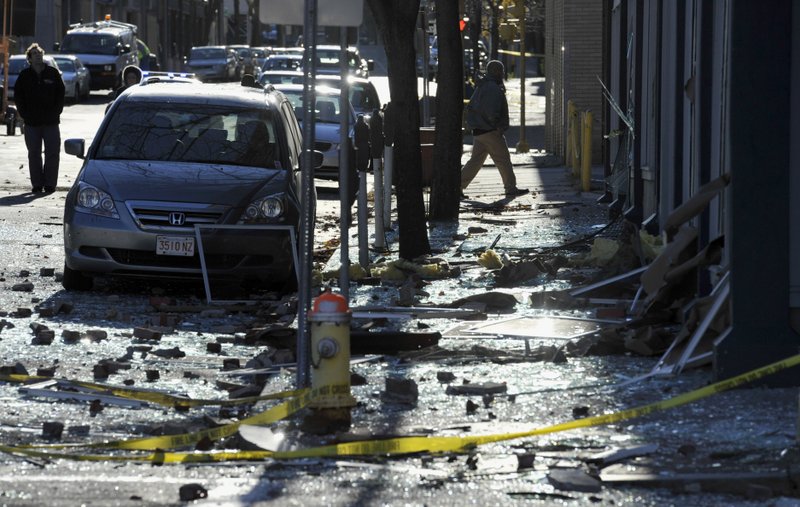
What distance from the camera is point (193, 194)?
515 inches

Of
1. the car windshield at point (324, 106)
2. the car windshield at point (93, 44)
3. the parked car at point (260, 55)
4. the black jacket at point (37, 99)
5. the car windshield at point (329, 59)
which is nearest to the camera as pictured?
the black jacket at point (37, 99)

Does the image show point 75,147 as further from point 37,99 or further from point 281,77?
point 281,77

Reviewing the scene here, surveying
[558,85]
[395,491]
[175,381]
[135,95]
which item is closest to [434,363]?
[175,381]

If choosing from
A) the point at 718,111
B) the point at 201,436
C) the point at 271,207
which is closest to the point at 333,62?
the point at 271,207

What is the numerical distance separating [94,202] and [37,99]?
10.1m

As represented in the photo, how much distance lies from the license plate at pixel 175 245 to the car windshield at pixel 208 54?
59207 mm

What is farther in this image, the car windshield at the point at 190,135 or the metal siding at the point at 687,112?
the car windshield at the point at 190,135

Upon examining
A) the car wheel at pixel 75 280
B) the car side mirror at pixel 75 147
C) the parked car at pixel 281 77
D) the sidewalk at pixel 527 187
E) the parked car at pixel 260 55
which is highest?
the parked car at pixel 260 55

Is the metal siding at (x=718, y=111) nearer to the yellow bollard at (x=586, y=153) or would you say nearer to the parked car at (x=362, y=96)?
the yellow bollard at (x=586, y=153)

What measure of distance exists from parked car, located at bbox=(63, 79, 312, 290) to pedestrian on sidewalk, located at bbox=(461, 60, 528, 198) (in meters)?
9.99

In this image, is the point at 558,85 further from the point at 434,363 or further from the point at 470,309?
the point at 434,363

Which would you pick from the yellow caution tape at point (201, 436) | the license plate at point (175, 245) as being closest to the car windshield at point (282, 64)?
the license plate at point (175, 245)

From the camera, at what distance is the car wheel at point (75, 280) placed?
13.4 meters

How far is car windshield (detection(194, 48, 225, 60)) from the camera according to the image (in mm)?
71500
